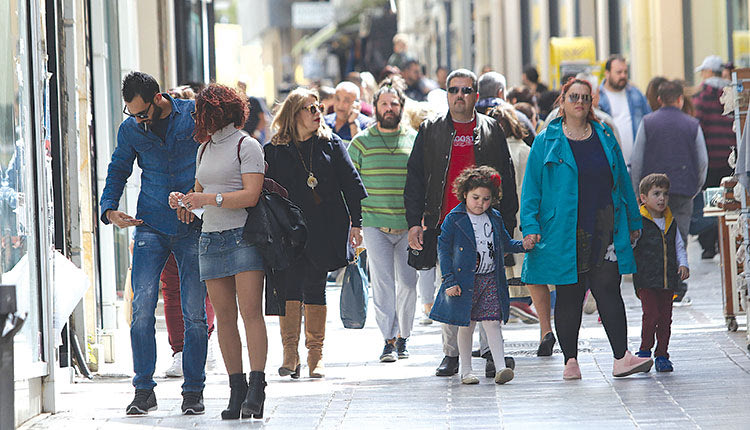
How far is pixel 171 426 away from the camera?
7.51m

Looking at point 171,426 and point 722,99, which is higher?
point 722,99

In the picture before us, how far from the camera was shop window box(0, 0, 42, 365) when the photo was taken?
7570 mm

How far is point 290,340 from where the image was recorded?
944cm

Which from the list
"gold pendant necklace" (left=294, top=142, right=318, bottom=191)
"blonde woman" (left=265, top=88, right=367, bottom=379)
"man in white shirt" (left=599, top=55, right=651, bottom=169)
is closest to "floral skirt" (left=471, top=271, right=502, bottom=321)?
"blonde woman" (left=265, top=88, right=367, bottom=379)

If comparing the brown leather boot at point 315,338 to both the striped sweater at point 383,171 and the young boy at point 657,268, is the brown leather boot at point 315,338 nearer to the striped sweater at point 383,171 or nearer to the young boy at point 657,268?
the striped sweater at point 383,171

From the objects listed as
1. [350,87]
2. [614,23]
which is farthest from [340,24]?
[350,87]

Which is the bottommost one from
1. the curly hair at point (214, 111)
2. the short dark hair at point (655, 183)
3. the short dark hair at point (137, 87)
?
the short dark hair at point (655, 183)

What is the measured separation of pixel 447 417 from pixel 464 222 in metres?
1.60

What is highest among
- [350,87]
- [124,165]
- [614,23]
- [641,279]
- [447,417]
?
[614,23]

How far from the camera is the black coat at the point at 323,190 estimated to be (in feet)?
31.0

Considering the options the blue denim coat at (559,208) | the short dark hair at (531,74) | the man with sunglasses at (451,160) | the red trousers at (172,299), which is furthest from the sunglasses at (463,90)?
the short dark hair at (531,74)

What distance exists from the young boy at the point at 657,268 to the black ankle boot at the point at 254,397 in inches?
108

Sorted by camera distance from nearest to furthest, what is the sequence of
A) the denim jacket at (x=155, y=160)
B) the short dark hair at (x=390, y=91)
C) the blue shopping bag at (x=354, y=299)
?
the denim jacket at (x=155, y=160) → the blue shopping bag at (x=354, y=299) → the short dark hair at (x=390, y=91)

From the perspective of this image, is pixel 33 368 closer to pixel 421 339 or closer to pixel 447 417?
pixel 447 417
